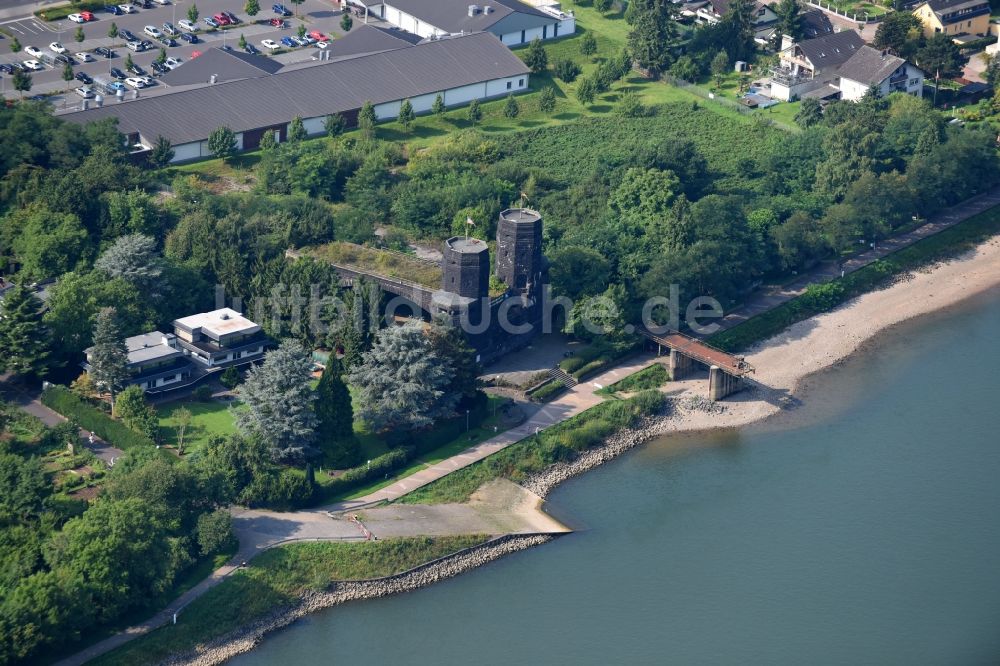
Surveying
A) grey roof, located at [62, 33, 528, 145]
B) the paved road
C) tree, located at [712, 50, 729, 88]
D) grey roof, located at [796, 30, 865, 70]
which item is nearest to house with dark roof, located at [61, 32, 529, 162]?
grey roof, located at [62, 33, 528, 145]

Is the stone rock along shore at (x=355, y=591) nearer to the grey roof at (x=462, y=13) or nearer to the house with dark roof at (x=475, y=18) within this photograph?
the house with dark roof at (x=475, y=18)

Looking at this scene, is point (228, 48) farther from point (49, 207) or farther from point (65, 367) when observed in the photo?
point (65, 367)

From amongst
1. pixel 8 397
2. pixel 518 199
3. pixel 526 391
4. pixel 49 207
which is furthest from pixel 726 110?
pixel 8 397

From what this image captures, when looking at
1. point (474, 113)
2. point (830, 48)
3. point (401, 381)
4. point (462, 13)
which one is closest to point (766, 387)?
point (401, 381)

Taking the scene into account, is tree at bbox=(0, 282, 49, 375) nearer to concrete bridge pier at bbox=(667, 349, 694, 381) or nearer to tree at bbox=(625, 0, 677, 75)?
concrete bridge pier at bbox=(667, 349, 694, 381)

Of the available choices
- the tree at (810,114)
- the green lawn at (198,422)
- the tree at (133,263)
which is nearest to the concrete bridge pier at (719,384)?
the green lawn at (198,422)

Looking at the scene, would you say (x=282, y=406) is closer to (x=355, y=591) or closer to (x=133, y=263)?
(x=355, y=591)
